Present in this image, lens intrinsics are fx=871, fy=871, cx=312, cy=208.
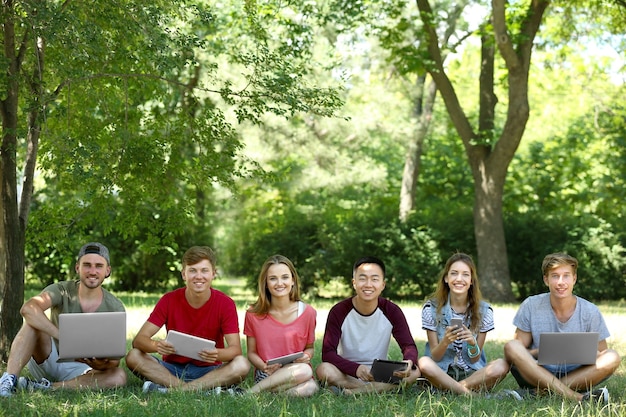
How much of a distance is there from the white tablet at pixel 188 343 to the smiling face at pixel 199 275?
0.43 metres

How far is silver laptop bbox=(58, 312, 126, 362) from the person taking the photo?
602 cm

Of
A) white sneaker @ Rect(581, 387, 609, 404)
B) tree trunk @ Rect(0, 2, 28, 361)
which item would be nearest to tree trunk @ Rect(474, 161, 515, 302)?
tree trunk @ Rect(0, 2, 28, 361)

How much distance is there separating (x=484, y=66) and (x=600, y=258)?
496 centimetres

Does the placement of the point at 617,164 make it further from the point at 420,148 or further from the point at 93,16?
the point at 93,16

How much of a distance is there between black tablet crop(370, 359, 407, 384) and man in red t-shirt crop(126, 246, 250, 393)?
3.14 feet

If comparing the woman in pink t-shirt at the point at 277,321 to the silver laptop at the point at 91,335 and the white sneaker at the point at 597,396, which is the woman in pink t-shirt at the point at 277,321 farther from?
the white sneaker at the point at 597,396

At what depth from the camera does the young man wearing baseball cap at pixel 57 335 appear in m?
6.22

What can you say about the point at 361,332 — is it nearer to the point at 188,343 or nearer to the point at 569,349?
the point at 188,343

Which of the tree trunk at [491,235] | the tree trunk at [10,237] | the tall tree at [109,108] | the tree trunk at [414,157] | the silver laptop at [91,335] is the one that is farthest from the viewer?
the tree trunk at [414,157]

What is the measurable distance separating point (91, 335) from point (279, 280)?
1.41m

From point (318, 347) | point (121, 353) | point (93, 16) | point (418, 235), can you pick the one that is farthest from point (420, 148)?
point (121, 353)

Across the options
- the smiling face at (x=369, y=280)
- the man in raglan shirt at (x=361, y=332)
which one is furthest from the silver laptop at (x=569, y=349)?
the smiling face at (x=369, y=280)

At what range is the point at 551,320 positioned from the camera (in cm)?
643

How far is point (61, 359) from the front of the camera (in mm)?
6195
